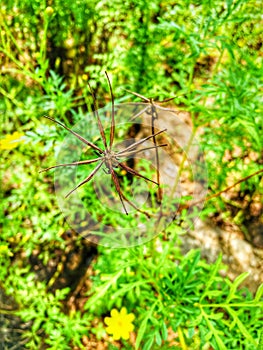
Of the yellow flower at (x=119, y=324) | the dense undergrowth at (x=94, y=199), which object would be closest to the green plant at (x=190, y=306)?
the dense undergrowth at (x=94, y=199)

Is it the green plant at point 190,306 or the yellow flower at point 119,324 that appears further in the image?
the yellow flower at point 119,324

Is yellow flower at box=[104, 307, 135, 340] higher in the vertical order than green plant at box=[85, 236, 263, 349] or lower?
lower

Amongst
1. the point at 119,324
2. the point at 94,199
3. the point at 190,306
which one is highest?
the point at 94,199

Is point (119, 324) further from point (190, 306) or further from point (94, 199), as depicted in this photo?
point (94, 199)

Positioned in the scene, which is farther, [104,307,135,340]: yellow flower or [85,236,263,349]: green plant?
[104,307,135,340]: yellow flower

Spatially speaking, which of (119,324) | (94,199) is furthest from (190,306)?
(94,199)

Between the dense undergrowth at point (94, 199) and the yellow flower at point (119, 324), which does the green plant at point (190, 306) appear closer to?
the dense undergrowth at point (94, 199)

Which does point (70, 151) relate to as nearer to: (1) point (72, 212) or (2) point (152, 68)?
(1) point (72, 212)

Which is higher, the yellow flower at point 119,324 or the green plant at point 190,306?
the green plant at point 190,306

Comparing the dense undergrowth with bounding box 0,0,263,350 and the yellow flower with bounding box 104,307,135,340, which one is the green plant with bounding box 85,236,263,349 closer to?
the dense undergrowth with bounding box 0,0,263,350

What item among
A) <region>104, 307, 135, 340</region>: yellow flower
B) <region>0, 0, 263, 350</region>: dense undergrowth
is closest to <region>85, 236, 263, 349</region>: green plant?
<region>0, 0, 263, 350</region>: dense undergrowth
